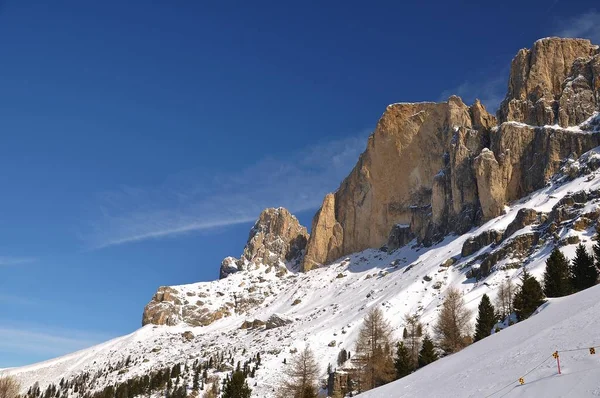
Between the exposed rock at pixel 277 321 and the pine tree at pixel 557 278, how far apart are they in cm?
9789

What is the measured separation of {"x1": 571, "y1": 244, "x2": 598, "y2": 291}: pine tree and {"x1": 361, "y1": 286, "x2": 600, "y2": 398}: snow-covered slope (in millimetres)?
19591

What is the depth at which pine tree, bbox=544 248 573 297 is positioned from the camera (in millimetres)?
45312

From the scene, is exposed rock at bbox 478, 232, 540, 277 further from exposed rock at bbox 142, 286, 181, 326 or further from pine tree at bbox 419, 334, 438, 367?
exposed rock at bbox 142, 286, 181, 326

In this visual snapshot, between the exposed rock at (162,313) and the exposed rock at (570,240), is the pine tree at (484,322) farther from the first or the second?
the exposed rock at (162,313)

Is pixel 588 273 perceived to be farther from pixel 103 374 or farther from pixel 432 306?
pixel 103 374

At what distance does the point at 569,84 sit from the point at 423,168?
64357mm

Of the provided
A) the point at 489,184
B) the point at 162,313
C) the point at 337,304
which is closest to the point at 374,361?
the point at 337,304

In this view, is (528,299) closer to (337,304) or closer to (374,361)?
(374,361)

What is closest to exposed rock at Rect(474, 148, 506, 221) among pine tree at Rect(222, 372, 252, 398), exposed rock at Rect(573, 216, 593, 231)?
exposed rock at Rect(573, 216, 593, 231)

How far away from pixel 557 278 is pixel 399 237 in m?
136

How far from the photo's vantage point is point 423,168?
19362 centimetres

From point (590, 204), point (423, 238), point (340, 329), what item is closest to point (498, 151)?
point (423, 238)

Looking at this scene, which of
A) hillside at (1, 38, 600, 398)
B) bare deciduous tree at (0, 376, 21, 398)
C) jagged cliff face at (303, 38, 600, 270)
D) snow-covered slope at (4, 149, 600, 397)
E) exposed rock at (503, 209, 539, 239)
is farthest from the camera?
jagged cliff face at (303, 38, 600, 270)

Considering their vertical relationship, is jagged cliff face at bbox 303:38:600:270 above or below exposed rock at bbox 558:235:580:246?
above
